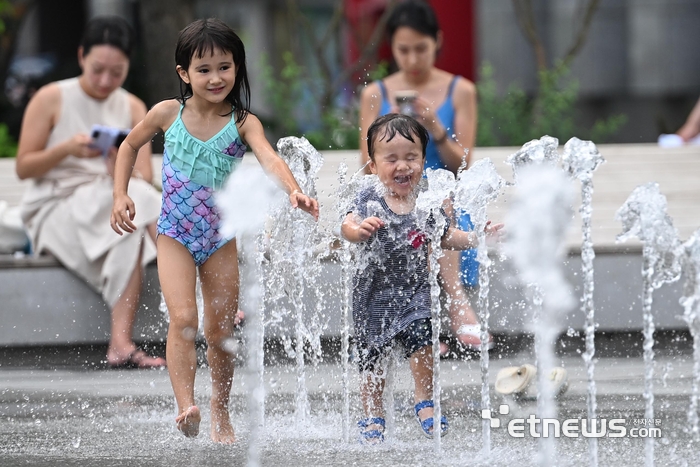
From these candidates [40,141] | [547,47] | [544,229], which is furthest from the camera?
[547,47]

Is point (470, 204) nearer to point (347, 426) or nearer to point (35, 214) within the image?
point (347, 426)

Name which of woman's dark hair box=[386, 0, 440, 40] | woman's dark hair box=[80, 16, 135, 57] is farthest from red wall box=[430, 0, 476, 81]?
woman's dark hair box=[80, 16, 135, 57]

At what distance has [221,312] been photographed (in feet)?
13.0

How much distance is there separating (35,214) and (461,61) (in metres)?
10.2

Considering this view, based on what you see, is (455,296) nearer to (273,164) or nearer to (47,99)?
(273,164)

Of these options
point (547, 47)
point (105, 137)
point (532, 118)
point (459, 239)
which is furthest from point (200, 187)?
point (547, 47)

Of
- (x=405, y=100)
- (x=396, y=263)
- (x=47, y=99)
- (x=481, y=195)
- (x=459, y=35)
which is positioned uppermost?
(x=459, y=35)

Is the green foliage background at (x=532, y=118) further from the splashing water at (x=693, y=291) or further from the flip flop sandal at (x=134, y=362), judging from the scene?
the splashing water at (x=693, y=291)

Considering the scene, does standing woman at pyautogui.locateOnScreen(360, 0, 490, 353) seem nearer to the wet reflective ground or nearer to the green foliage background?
the wet reflective ground

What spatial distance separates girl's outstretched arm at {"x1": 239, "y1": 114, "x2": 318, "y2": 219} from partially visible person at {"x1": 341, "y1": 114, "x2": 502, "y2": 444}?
317mm

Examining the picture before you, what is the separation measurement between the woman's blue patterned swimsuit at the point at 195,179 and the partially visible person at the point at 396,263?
467mm

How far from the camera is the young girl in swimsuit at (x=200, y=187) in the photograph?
149 inches

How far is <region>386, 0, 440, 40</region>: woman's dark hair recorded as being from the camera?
531cm

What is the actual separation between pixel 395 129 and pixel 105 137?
6.73ft
